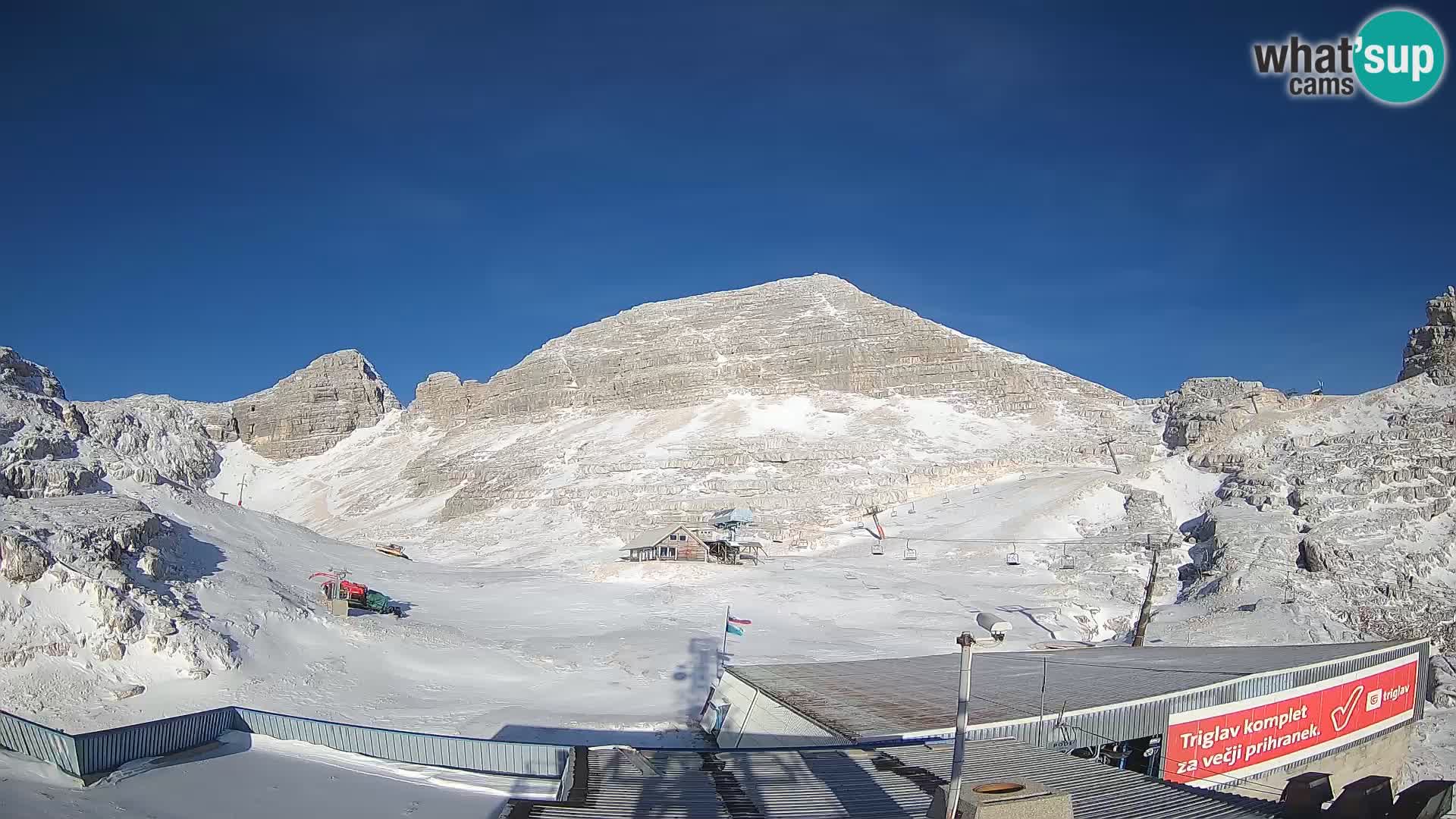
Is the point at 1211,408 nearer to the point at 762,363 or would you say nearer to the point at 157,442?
the point at 762,363

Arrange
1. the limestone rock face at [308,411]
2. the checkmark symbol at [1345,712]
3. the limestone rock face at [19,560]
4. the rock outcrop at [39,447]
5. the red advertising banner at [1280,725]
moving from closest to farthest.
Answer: the red advertising banner at [1280,725]
the checkmark symbol at [1345,712]
the limestone rock face at [19,560]
the rock outcrop at [39,447]
the limestone rock face at [308,411]

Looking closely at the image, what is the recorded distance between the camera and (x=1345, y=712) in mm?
14023

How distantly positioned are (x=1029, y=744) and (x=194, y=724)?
9868 mm

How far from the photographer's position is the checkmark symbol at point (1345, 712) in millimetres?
13844

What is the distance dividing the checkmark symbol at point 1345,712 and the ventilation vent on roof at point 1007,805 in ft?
32.9

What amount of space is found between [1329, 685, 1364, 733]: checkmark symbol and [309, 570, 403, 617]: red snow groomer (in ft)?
67.4

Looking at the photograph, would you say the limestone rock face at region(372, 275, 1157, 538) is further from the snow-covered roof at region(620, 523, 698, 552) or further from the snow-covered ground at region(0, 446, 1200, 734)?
the snow-covered ground at region(0, 446, 1200, 734)

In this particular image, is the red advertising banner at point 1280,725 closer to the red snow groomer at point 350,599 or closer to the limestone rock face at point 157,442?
the red snow groomer at point 350,599

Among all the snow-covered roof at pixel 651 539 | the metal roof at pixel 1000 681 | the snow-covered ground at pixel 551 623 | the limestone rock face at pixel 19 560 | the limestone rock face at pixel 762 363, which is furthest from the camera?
the limestone rock face at pixel 762 363

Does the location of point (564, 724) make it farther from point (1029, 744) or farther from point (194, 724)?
point (1029, 744)

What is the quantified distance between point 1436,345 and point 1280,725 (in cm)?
4453


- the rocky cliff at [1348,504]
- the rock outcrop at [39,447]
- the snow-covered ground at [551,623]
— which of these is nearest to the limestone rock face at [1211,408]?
the rocky cliff at [1348,504]

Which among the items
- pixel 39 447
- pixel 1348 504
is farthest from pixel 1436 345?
pixel 39 447

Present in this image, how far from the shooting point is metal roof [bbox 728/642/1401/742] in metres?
11.6
